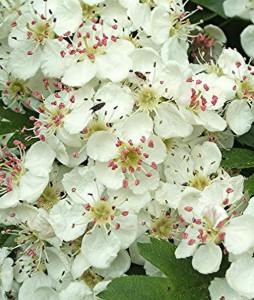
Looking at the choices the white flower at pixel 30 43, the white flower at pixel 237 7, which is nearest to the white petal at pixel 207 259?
the white flower at pixel 30 43

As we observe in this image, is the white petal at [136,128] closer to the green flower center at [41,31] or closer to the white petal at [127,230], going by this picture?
the white petal at [127,230]

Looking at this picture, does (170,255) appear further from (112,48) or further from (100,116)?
(112,48)

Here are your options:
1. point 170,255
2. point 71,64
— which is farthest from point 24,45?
point 170,255

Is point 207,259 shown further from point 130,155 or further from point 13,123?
point 13,123

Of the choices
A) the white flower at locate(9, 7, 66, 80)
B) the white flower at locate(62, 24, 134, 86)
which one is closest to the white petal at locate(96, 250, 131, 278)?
the white flower at locate(62, 24, 134, 86)

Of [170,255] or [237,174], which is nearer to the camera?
[170,255]

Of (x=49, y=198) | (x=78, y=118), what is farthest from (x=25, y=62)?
(x=49, y=198)

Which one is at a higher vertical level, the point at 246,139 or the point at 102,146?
the point at 102,146
